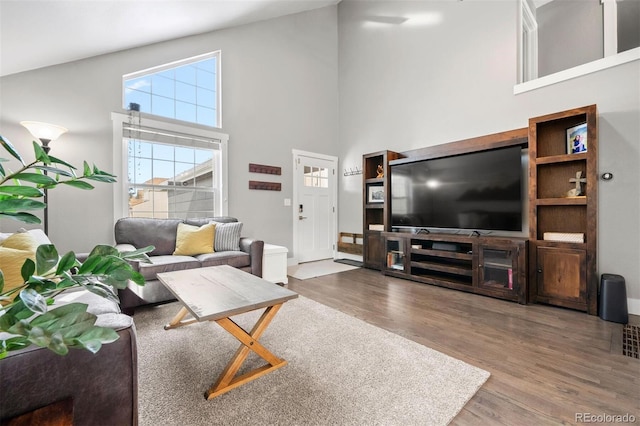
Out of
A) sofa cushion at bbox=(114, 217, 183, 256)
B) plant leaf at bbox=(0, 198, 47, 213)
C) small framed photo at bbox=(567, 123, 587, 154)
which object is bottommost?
sofa cushion at bbox=(114, 217, 183, 256)

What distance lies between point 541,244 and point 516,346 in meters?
1.28

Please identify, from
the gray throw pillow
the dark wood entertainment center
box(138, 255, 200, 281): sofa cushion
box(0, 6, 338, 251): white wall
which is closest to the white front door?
box(0, 6, 338, 251): white wall

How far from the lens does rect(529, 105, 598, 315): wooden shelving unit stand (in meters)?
2.45

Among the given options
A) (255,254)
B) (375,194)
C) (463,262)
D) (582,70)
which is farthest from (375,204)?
(582,70)

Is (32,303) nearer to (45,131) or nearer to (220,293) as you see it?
(220,293)

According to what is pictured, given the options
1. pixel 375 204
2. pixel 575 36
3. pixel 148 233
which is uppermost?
pixel 575 36

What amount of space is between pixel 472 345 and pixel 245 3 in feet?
14.5

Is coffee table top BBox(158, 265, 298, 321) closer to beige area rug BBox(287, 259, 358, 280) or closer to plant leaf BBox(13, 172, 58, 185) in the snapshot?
plant leaf BBox(13, 172, 58, 185)

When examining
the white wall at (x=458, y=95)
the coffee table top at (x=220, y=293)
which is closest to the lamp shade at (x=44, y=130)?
the coffee table top at (x=220, y=293)

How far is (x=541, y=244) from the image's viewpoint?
8.86 ft

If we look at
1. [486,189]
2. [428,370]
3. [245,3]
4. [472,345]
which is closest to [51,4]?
[245,3]

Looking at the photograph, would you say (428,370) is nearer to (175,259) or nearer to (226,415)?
(226,415)

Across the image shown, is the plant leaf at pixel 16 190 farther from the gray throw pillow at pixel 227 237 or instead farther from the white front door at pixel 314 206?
the white front door at pixel 314 206

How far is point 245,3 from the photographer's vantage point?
3.55 metres
